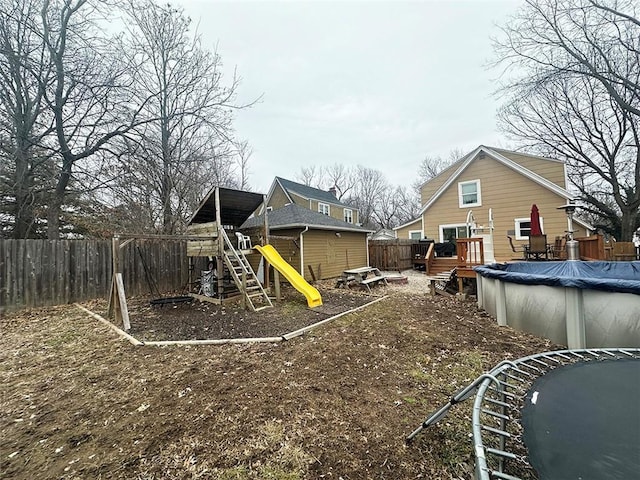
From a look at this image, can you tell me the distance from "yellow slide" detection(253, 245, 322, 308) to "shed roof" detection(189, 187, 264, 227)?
1.54m

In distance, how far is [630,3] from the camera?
9.58m

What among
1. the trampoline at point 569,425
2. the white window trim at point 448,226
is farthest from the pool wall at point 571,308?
the white window trim at point 448,226

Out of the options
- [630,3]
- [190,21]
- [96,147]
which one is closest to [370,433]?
[96,147]

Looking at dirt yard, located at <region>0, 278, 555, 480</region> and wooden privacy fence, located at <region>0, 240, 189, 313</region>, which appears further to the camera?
wooden privacy fence, located at <region>0, 240, 189, 313</region>

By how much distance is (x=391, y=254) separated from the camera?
52.2ft

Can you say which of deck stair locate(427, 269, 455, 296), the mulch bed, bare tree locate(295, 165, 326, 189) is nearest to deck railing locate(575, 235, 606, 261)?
deck stair locate(427, 269, 455, 296)

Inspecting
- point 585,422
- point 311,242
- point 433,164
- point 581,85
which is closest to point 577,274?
point 585,422

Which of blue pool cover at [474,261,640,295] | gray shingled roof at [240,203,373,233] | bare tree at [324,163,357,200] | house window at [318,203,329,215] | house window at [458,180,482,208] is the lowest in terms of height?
blue pool cover at [474,261,640,295]

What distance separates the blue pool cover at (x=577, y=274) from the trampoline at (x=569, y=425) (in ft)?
5.40

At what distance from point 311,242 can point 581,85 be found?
51.2ft

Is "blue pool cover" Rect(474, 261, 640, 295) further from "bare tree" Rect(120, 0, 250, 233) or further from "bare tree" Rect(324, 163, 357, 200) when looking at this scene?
"bare tree" Rect(324, 163, 357, 200)

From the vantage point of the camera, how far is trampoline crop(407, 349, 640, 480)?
1.16 metres

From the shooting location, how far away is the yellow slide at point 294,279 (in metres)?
7.00

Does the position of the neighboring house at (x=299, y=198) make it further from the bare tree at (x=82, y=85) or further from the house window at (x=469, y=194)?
the bare tree at (x=82, y=85)
